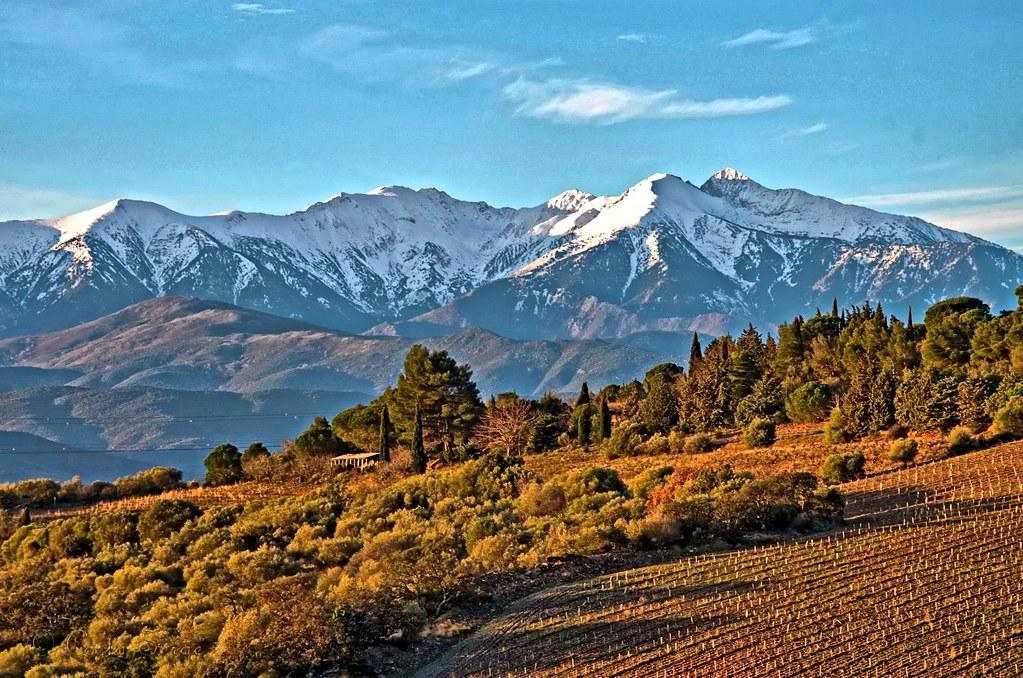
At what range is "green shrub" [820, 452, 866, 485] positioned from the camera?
70062mm

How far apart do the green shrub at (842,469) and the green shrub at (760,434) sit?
1598 cm

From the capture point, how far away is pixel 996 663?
3766cm

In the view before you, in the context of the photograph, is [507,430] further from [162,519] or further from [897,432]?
[162,519]

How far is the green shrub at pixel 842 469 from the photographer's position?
70.1 meters

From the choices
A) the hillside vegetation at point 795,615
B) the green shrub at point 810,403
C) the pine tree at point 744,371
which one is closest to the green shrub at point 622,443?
the green shrub at point 810,403

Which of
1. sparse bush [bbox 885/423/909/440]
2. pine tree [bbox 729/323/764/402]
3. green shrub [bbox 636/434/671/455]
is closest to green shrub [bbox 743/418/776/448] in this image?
green shrub [bbox 636/434/671/455]

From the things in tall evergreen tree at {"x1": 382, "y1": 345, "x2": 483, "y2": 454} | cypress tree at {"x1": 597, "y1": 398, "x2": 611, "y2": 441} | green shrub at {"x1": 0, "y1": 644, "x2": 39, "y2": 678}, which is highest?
tall evergreen tree at {"x1": 382, "y1": 345, "x2": 483, "y2": 454}

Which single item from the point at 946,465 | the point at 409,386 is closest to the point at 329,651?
the point at 946,465

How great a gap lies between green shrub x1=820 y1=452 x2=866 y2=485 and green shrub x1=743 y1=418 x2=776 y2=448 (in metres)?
16.0

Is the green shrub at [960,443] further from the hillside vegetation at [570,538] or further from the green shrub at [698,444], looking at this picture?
the green shrub at [698,444]

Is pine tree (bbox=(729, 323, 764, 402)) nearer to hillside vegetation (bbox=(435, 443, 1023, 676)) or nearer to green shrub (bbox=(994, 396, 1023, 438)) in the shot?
green shrub (bbox=(994, 396, 1023, 438))

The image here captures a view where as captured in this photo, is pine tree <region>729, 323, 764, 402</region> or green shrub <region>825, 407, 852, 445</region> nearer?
green shrub <region>825, 407, 852, 445</region>

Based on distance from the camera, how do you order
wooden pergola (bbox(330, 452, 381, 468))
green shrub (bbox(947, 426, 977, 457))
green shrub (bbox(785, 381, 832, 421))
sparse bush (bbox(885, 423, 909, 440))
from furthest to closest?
wooden pergola (bbox(330, 452, 381, 468)) < green shrub (bbox(785, 381, 832, 421)) < sparse bush (bbox(885, 423, 909, 440)) < green shrub (bbox(947, 426, 977, 457))

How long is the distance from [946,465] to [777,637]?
35.0 meters
